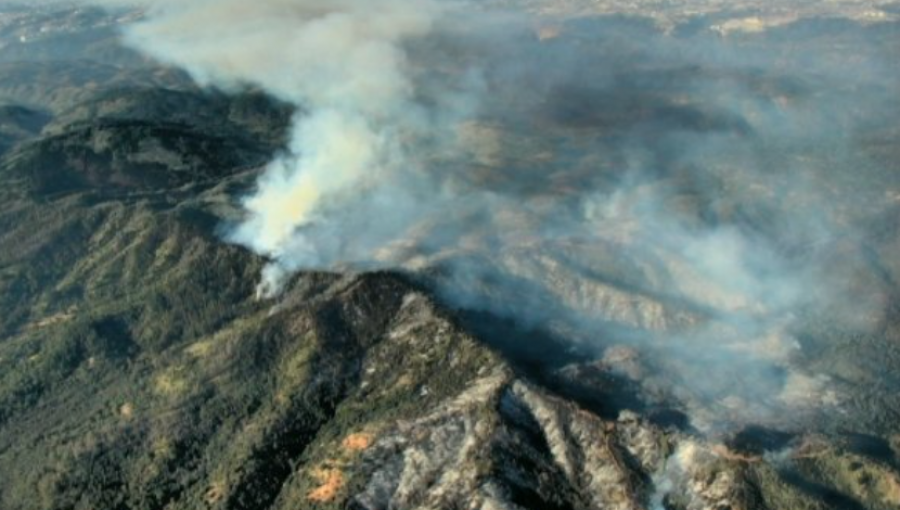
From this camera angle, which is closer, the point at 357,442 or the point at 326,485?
the point at 326,485

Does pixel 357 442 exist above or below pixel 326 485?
above

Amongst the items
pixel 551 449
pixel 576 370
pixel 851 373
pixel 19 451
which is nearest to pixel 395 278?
pixel 576 370

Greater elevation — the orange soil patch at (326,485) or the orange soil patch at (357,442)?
the orange soil patch at (357,442)

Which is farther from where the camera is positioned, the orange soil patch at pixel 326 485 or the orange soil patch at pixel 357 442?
the orange soil patch at pixel 357 442

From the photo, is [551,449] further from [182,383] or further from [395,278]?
[182,383]

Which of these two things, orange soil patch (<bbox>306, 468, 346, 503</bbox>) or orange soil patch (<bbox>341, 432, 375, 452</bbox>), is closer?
orange soil patch (<bbox>306, 468, 346, 503</bbox>)
